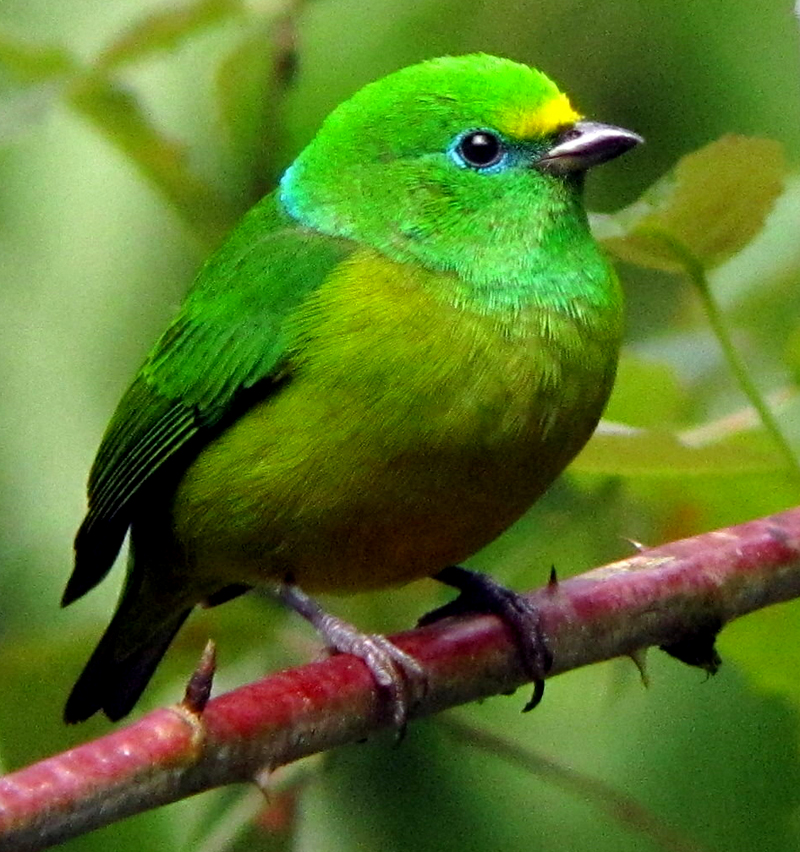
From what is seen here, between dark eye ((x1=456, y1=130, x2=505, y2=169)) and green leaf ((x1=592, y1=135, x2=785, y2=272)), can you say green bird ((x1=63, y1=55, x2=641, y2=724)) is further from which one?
green leaf ((x1=592, y1=135, x2=785, y2=272))

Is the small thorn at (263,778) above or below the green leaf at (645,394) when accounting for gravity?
above

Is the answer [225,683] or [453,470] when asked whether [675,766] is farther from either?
[453,470]

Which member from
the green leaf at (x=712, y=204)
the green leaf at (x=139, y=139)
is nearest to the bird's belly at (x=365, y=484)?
the green leaf at (x=712, y=204)

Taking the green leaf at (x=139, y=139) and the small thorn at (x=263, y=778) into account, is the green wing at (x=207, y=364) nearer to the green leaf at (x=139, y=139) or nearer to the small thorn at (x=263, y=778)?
the green leaf at (x=139, y=139)

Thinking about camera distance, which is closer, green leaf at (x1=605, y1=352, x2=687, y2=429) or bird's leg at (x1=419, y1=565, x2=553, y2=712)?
bird's leg at (x1=419, y1=565, x2=553, y2=712)

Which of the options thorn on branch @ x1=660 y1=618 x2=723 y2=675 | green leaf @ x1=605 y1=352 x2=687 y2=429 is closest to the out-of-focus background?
green leaf @ x1=605 y1=352 x2=687 y2=429

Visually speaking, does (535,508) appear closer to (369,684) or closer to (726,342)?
(726,342)

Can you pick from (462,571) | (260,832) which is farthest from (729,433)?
(260,832)
